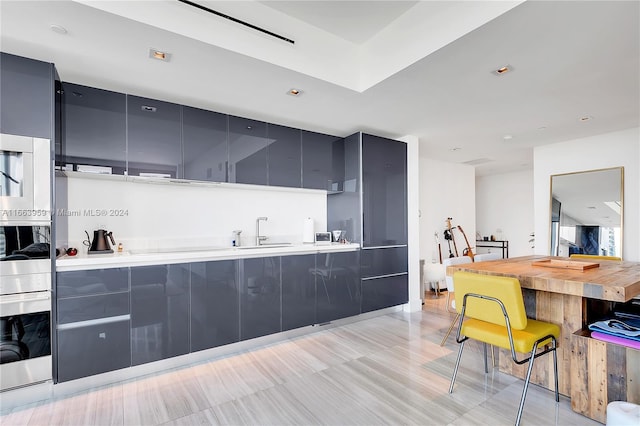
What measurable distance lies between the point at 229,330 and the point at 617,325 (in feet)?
9.54

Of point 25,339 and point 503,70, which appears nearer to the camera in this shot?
point 25,339

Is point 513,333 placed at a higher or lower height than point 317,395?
higher

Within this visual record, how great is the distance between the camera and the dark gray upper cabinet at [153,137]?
2662 millimetres

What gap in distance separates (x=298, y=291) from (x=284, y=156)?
1.58 m

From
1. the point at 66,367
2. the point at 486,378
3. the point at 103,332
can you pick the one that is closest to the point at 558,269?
the point at 486,378

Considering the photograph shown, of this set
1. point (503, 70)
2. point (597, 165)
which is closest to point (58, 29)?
point (503, 70)

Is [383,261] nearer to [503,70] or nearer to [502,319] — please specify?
[502,319]

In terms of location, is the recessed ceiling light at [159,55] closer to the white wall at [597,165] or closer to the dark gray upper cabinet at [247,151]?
the dark gray upper cabinet at [247,151]

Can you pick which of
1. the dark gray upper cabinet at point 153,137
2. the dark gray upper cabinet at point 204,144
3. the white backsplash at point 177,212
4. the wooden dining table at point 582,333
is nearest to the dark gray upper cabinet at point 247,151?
the dark gray upper cabinet at point 204,144

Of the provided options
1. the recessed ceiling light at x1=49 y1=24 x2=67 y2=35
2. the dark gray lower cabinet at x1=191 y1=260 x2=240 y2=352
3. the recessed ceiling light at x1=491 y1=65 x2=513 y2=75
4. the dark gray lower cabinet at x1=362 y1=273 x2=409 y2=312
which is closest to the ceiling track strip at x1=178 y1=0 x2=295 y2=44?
the recessed ceiling light at x1=49 y1=24 x2=67 y2=35

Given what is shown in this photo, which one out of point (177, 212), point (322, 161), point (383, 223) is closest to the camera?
point (177, 212)

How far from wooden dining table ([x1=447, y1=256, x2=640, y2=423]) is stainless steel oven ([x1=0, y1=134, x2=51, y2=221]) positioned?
3.12 metres

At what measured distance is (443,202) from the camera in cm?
589

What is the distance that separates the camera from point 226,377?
2.41 m
